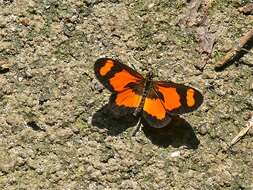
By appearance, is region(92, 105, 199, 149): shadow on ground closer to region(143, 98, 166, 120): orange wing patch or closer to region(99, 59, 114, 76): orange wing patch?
region(143, 98, 166, 120): orange wing patch

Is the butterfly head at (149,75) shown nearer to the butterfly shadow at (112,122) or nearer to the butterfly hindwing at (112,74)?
the butterfly hindwing at (112,74)

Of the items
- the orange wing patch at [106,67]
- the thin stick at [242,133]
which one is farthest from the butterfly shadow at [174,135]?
the orange wing patch at [106,67]

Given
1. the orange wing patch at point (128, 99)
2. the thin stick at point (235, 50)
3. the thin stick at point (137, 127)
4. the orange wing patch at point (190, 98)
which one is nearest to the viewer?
the orange wing patch at point (190, 98)

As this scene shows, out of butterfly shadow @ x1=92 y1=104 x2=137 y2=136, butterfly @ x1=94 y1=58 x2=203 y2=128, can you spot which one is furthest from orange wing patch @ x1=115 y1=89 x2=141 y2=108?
butterfly shadow @ x1=92 y1=104 x2=137 y2=136

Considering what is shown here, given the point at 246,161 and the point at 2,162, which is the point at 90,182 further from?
the point at 246,161

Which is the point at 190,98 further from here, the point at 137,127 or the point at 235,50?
the point at 235,50
